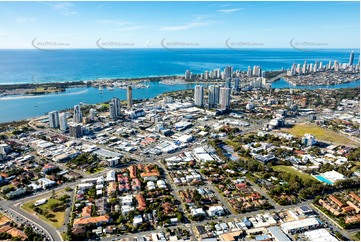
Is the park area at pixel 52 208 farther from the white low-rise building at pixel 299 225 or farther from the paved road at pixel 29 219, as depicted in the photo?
the white low-rise building at pixel 299 225

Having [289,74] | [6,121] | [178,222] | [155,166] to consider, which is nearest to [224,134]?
[155,166]

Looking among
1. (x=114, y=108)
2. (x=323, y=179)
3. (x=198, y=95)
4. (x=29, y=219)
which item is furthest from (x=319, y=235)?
(x=198, y=95)

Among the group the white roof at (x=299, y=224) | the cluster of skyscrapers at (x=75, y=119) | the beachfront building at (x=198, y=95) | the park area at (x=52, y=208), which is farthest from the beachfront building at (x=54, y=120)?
the white roof at (x=299, y=224)

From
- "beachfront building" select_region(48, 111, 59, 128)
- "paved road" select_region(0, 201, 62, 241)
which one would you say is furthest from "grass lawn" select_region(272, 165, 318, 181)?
"beachfront building" select_region(48, 111, 59, 128)

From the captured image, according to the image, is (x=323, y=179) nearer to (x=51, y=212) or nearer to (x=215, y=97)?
(x=51, y=212)

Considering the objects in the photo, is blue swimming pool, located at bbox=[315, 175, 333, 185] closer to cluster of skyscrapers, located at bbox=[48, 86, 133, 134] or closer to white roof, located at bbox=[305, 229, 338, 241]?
white roof, located at bbox=[305, 229, 338, 241]

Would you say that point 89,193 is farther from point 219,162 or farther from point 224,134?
point 224,134
